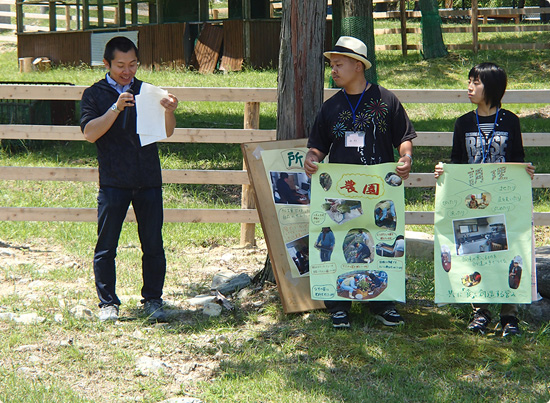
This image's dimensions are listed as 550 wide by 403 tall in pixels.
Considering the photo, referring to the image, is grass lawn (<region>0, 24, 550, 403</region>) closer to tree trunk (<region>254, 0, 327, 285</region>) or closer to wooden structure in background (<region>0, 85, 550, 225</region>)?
wooden structure in background (<region>0, 85, 550, 225</region>)

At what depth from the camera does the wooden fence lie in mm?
6125

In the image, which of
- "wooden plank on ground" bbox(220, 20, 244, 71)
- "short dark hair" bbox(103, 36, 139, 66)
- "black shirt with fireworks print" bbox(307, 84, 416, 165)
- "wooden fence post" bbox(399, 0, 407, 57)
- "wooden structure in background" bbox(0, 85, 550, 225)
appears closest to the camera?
"black shirt with fireworks print" bbox(307, 84, 416, 165)

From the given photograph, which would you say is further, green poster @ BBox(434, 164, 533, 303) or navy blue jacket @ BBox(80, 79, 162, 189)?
navy blue jacket @ BBox(80, 79, 162, 189)

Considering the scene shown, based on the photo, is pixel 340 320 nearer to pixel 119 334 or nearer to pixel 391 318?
pixel 391 318

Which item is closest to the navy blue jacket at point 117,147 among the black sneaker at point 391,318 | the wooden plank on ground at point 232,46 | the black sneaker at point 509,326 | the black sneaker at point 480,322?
the black sneaker at point 391,318

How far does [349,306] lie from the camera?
→ 4672mm

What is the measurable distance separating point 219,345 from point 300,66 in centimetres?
201

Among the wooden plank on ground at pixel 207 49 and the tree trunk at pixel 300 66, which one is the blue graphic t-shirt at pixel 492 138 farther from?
the wooden plank on ground at pixel 207 49

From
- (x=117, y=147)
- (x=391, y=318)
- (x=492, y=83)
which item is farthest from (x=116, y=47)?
(x=391, y=318)

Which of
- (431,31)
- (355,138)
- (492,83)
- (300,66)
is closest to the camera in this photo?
(492,83)

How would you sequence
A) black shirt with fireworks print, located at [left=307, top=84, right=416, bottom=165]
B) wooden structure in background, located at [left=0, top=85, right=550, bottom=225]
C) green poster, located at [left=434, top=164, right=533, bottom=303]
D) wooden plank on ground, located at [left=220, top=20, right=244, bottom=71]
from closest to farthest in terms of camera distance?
green poster, located at [left=434, top=164, right=533, bottom=303], black shirt with fireworks print, located at [left=307, top=84, right=416, bottom=165], wooden structure in background, located at [left=0, top=85, right=550, bottom=225], wooden plank on ground, located at [left=220, top=20, right=244, bottom=71]

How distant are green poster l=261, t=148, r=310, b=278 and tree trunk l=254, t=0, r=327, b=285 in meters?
0.29

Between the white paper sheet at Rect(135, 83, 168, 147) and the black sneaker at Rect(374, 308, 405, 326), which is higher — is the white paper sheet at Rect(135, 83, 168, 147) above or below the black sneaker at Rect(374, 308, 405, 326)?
above

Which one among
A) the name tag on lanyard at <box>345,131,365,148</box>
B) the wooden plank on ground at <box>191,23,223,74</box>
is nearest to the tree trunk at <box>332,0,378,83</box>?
the name tag on lanyard at <box>345,131,365,148</box>
